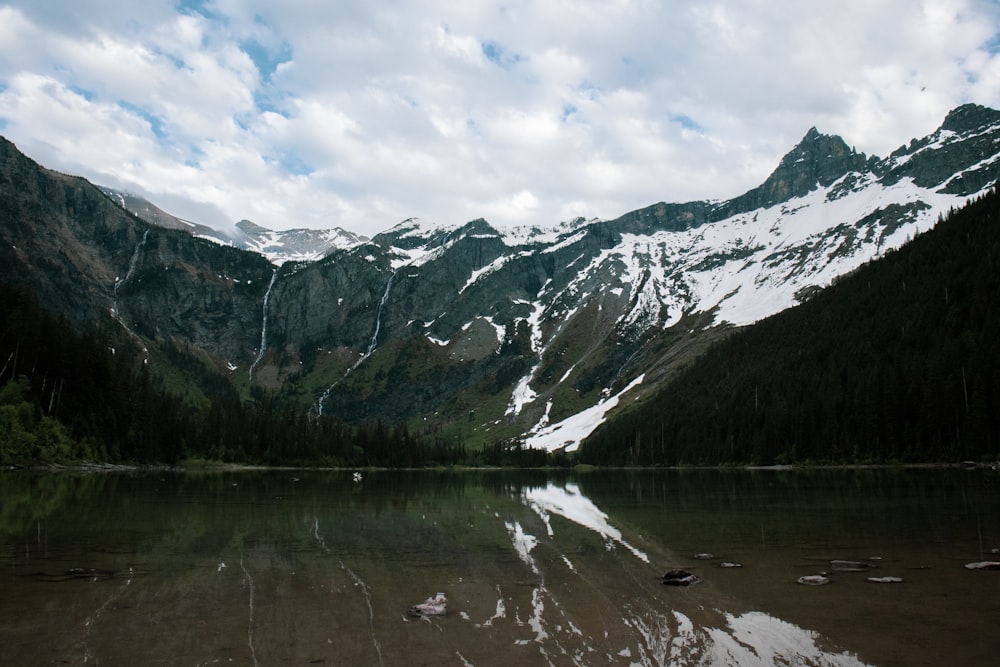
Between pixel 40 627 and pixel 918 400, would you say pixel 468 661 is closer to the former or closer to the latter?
pixel 40 627

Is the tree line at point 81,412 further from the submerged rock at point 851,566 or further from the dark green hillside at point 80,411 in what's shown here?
the submerged rock at point 851,566

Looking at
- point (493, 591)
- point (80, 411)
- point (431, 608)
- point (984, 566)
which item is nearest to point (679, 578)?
point (493, 591)

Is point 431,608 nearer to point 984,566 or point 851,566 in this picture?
point 851,566

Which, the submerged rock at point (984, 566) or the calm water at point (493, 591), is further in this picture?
the submerged rock at point (984, 566)

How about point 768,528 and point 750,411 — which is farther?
point 750,411

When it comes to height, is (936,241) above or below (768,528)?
above

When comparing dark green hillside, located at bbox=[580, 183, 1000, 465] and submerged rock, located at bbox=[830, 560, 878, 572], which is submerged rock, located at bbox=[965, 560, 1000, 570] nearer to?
submerged rock, located at bbox=[830, 560, 878, 572]

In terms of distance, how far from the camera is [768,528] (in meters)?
32.8

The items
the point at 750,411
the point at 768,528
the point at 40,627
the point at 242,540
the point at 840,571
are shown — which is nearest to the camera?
the point at 40,627

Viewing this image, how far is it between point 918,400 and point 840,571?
3887 inches

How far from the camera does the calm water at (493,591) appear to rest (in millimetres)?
13383

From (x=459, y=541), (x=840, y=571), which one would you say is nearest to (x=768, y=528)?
(x=840, y=571)

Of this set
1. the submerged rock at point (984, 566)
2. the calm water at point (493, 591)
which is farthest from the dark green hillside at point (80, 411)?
the submerged rock at point (984, 566)

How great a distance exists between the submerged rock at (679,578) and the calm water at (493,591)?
1.17 feet
